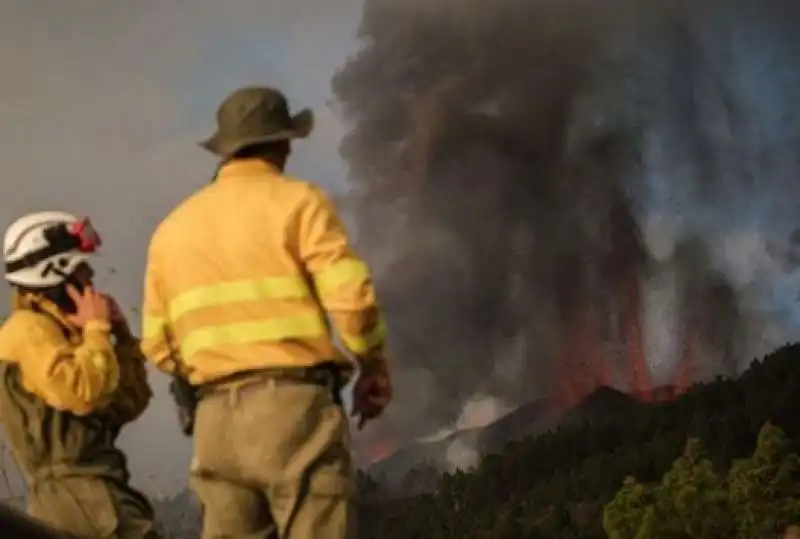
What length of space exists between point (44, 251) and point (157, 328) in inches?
12.1

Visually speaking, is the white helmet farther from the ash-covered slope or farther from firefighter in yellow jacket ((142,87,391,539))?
the ash-covered slope

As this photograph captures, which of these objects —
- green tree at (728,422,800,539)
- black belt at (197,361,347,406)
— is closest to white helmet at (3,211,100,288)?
black belt at (197,361,347,406)

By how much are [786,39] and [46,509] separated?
2726 mm

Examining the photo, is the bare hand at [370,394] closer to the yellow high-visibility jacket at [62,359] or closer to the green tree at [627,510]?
the yellow high-visibility jacket at [62,359]

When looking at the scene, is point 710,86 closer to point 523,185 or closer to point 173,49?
point 523,185

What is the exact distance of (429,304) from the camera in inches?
149

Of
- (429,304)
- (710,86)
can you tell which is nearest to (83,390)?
(429,304)

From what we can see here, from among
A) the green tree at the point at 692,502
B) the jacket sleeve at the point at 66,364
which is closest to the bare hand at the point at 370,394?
the jacket sleeve at the point at 66,364

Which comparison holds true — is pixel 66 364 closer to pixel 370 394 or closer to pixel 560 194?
pixel 370 394

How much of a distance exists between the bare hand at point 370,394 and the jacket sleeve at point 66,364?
393 millimetres

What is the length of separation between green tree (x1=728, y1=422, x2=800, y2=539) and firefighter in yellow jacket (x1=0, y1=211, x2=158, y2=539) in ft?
5.57

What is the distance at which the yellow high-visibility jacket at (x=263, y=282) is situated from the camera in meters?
1.83

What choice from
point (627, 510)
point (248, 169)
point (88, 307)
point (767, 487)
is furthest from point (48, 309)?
point (767, 487)

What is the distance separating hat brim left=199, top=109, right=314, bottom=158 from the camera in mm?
1925
